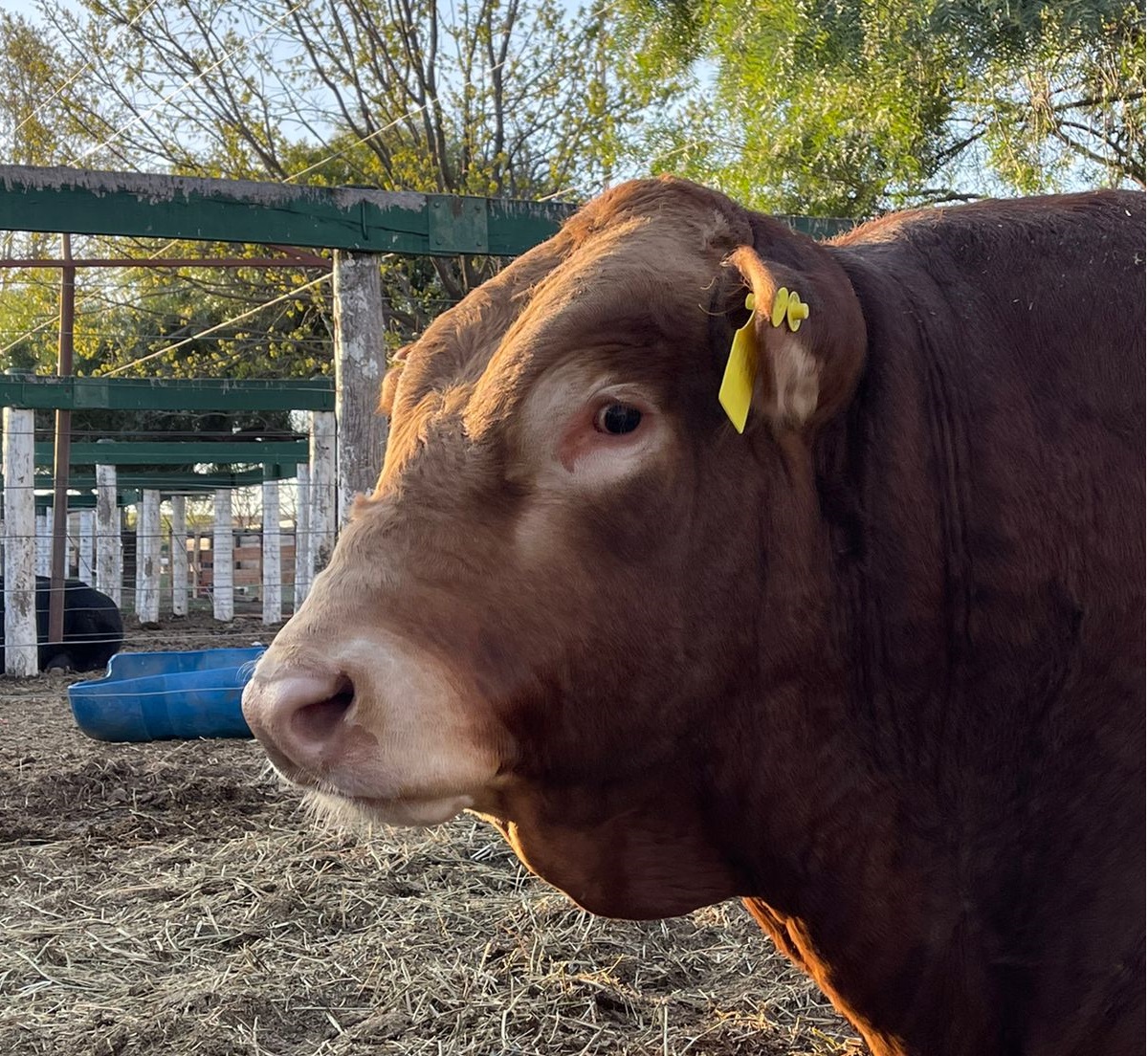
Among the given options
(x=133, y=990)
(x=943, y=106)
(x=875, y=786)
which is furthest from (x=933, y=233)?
(x=943, y=106)

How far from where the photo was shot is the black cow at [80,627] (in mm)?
12328

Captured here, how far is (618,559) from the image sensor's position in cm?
178

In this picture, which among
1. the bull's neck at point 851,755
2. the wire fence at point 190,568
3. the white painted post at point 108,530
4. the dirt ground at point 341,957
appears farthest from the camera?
the white painted post at point 108,530

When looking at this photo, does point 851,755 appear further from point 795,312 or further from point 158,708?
point 158,708

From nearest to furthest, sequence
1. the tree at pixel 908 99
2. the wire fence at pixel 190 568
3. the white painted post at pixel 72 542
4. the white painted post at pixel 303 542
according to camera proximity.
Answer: the tree at pixel 908 99 → the wire fence at pixel 190 568 → the white painted post at pixel 303 542 → the white painted post at pixel 72 542

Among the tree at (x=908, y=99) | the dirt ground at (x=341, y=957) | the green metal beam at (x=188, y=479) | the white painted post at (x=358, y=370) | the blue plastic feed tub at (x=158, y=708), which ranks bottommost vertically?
the dirt ground at (x=341, y=957)

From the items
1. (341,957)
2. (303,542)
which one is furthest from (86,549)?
(341,957)

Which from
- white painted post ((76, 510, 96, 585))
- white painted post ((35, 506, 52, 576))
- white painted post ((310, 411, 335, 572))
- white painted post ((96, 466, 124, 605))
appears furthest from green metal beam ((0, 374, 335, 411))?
white painted post ((76, 510, 96, 585))

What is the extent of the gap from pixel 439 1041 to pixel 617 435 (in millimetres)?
1849

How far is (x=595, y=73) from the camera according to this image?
45.7 feet

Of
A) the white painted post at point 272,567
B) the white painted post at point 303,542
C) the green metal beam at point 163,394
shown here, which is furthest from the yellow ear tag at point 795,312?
the white painted post at point 272,567

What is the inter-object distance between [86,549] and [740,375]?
23.0m

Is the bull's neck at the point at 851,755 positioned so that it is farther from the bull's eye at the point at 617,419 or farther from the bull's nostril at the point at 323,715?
the bull's nostril at the point at 323,715

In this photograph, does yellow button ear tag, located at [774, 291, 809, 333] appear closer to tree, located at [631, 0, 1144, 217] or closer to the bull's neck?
the bull's neck
